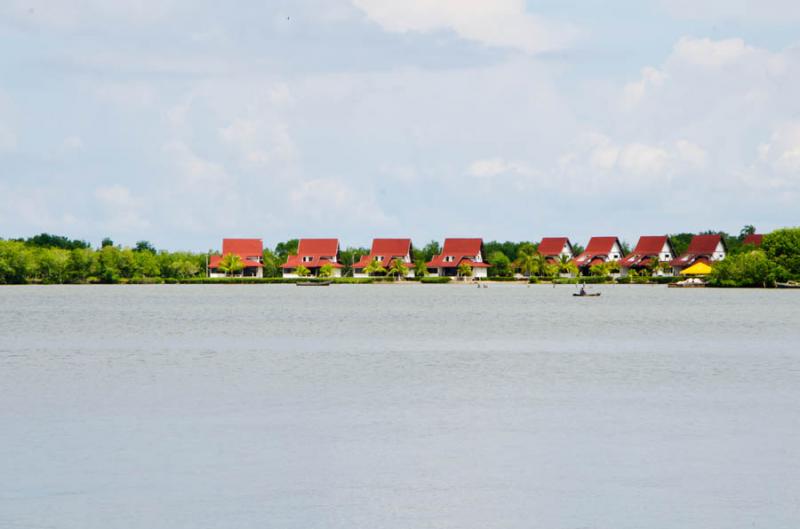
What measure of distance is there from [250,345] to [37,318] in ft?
83.2

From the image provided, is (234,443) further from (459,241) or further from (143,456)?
(459,241)

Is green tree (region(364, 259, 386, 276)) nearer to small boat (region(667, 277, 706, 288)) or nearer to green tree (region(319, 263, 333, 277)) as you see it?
green tree (region(319, 263, 333, 277))

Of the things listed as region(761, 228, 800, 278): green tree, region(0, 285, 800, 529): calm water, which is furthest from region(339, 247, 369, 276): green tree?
region(0, 285, 800, 529): calm water

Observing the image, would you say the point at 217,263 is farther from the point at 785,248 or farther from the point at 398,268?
the point at 785,248

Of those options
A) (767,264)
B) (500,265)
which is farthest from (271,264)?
(767,264)

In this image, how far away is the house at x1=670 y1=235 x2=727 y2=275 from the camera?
453 feet

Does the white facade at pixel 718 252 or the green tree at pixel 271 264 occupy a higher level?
the white facade at pixel 718 252

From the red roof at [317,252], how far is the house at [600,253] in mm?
34728

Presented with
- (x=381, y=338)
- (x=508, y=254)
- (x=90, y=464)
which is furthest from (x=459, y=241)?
(x=90, y=464)

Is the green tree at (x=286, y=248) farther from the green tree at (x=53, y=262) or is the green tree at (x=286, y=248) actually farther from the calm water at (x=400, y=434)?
the calm water at (x=400, y=434)

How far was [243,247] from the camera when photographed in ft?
474

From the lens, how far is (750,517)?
43.3 ft

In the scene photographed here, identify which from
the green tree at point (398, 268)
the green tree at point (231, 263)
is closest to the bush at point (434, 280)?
the green tree at point (398, 268)

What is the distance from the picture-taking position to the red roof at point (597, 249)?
467ft
